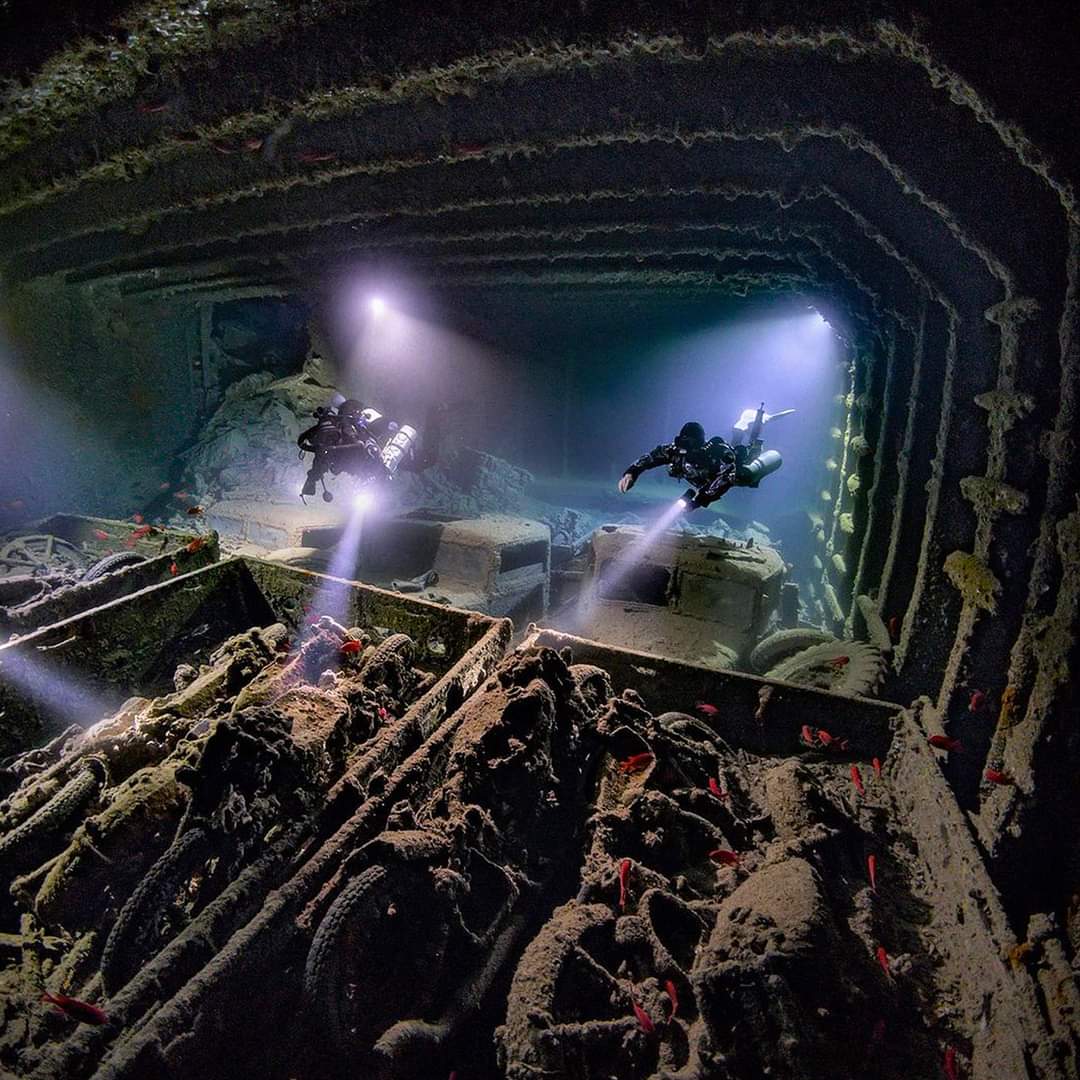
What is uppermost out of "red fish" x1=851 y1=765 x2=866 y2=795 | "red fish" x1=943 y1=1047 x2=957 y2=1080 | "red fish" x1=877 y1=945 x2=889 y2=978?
"red fish" x1=851 y1=765 x2=866 y2=795

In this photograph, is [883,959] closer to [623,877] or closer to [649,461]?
[623,877]

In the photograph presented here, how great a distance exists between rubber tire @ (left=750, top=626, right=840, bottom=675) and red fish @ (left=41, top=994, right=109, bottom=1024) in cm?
649

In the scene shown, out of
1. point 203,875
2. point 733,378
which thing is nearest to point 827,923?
point 203,875

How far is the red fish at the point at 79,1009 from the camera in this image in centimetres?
183

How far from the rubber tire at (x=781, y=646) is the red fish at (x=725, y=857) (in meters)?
4.05

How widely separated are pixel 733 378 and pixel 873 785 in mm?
25953

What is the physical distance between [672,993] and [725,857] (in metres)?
0.81

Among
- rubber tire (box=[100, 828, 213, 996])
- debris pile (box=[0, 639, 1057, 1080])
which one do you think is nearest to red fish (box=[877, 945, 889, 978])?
debris pile (box=[0, 639, 1057, 1080])

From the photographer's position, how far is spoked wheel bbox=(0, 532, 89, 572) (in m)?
7.89

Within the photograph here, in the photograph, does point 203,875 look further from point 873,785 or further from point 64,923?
point 873,785

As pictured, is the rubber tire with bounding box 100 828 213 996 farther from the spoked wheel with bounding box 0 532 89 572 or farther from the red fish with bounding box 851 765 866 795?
the spoked wheel with bounding box 0 532 89 572

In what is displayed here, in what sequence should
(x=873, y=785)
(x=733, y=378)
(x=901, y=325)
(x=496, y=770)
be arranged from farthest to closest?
(x=733, y=378) < (x=901, y=325) < (x=873, y=785) < (x=496, y=770)

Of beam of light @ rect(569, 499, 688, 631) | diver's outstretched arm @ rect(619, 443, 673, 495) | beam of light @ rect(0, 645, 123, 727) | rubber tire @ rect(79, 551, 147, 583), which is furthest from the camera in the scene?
beam of light @ rect(569, 499, 688, 631)

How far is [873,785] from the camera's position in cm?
377
